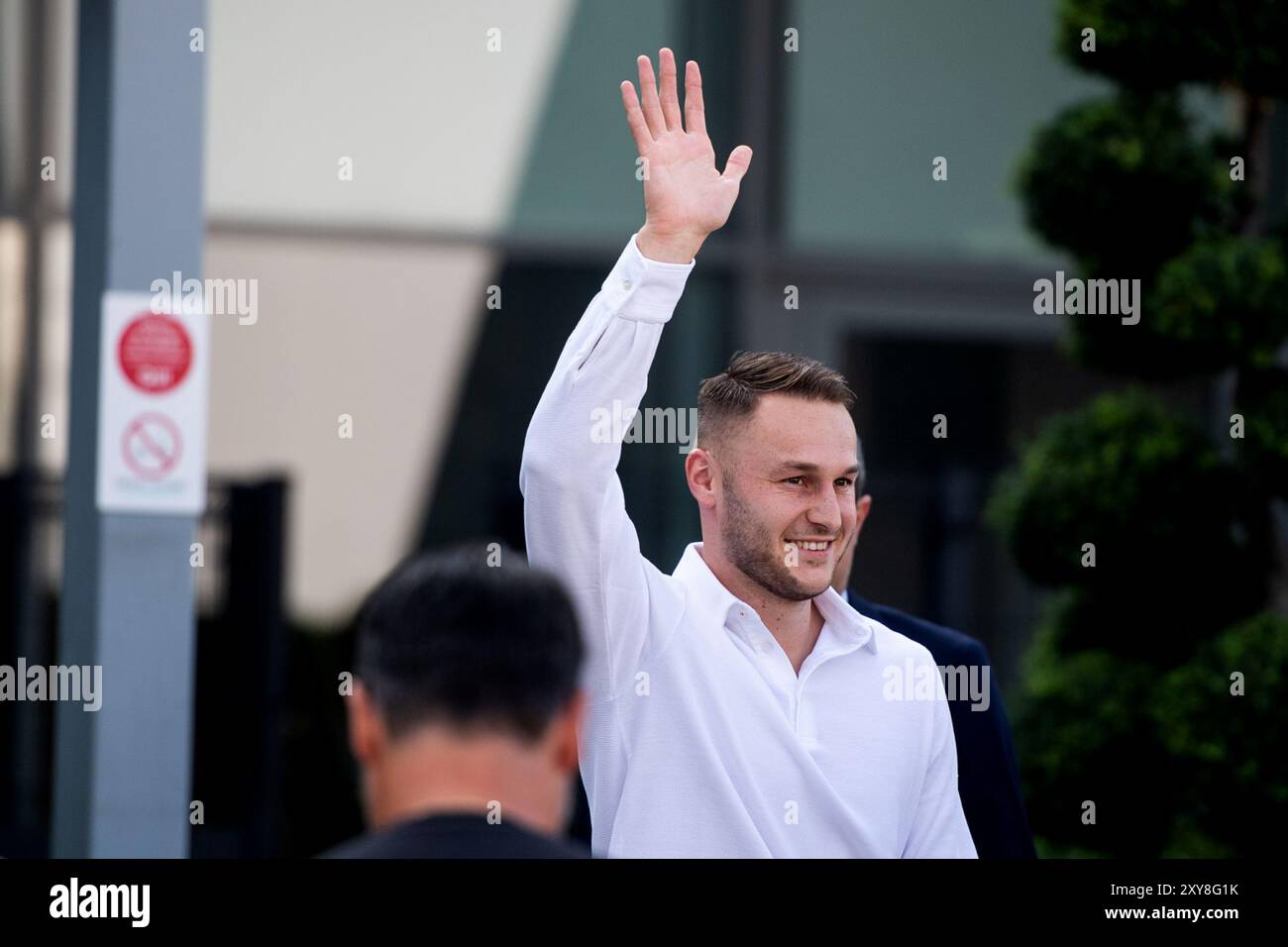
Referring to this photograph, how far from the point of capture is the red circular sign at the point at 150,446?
292 cm

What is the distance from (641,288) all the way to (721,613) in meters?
0.55

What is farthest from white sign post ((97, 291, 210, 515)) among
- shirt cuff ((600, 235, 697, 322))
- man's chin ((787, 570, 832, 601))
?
man's chin ((787, 570, 832, 601))

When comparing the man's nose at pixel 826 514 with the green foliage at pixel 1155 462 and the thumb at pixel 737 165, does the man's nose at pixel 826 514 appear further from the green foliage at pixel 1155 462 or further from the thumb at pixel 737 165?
the green foliage at pixel 1155 462

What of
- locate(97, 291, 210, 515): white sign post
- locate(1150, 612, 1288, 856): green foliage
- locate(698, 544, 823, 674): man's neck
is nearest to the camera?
locate(698, 544, 823, 674): man's neck

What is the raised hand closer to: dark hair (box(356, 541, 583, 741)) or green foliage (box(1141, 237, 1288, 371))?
dark hair (box(356, 541, 583, 741))

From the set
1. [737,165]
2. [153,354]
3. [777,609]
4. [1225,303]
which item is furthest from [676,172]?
[1225,303]

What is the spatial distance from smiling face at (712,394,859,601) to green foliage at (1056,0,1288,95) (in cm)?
214

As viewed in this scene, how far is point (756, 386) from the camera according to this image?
2.60 m

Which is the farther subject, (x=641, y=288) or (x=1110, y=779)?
(x=1110, y=779)

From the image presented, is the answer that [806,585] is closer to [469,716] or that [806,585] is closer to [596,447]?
[596,447]

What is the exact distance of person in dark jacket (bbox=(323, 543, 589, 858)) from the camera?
1.58m

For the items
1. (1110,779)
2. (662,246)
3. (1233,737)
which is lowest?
(1110,779)

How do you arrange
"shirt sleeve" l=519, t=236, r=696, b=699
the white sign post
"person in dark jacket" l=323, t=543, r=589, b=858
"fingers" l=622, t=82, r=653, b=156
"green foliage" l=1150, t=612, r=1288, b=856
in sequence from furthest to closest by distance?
1. "green foliage" l=1150, t=612, r=1288, b=856
2. the white sign post
3. "fingers" l=622, t=82, r=653, b=156
4. "shirt sleeve" l=519, t=236, r=696, b=699
5. "person in dark jacket" l=323, t=543, r=589, b=858
